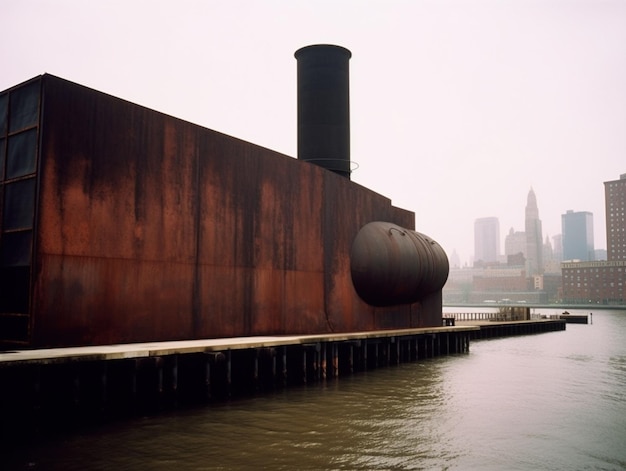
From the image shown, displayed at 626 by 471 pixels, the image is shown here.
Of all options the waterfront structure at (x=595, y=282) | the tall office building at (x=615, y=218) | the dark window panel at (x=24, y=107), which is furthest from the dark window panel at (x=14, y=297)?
the tall office building at (x=615, y=218)

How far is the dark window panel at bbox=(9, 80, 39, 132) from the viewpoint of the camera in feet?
34.9

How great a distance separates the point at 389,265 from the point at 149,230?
29.4 ft

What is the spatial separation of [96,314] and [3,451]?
3151 millimetres

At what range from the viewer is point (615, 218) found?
537 feet

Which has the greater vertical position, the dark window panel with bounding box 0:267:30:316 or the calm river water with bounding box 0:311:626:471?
the dark window panel with bounding box 0:267:30:316

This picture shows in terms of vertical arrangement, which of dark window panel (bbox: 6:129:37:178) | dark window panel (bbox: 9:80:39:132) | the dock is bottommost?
the dock

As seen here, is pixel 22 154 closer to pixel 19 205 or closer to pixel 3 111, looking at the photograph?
pixel 19 205

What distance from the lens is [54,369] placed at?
31.0 ft

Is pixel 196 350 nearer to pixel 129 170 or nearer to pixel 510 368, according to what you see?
pixel 129 170

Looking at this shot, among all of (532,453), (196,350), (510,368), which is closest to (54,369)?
(196,350)

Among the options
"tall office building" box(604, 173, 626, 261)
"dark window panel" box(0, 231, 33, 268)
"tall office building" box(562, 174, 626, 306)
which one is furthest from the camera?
"tall office building" box(604, 173, 626, 261)

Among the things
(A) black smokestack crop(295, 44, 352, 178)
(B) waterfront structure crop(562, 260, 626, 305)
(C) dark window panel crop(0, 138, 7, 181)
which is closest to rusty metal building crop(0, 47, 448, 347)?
(C) dark window panel crop(0, 138, 7, 181)

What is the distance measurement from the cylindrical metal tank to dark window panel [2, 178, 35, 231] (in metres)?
10.4

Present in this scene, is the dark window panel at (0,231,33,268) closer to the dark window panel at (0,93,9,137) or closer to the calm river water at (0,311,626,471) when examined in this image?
the dark window panel at (0,93,9,137)
